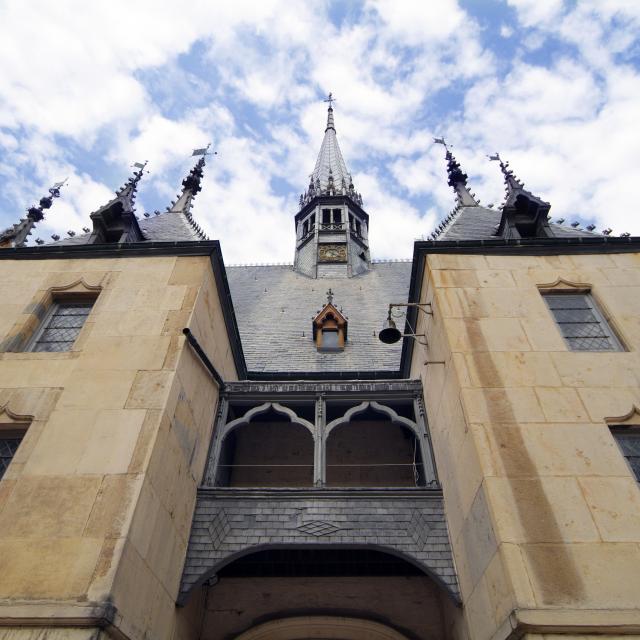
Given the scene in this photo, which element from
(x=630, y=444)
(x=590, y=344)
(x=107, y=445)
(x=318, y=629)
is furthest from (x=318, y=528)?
(x=590, y=344)

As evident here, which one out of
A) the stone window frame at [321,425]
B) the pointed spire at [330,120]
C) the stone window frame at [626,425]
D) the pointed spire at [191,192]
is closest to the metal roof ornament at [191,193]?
the pointed spire at [191,192]

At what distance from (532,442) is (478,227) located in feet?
23.0

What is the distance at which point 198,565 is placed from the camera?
737 centimetres

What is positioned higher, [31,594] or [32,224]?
[32,224]

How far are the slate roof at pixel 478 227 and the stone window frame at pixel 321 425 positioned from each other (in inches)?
165

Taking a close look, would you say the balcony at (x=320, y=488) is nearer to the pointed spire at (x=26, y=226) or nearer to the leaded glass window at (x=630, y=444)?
the leaded glass window at (x=630, y=444)

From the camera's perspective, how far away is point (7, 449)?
272 inches

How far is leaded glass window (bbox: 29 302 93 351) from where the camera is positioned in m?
8.38

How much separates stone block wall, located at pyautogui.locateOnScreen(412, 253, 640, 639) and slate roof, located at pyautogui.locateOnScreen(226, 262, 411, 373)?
388 centimetres

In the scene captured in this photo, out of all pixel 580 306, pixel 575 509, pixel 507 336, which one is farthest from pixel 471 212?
pixel 575 509

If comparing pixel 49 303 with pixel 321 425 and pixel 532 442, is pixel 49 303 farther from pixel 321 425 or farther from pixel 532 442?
pixel 532 442

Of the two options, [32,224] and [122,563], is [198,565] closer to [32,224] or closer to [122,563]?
[122,563]

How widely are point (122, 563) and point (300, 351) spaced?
8154mm

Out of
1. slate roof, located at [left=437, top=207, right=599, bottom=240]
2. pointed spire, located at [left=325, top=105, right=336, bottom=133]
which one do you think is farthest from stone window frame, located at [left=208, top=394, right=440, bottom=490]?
pointed spire, located at [left=325, top=105, right=336, bottom=133]
